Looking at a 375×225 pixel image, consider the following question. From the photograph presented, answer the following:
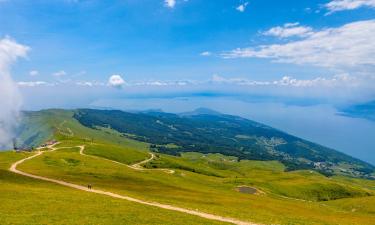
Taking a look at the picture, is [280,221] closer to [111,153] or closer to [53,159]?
[53,159]

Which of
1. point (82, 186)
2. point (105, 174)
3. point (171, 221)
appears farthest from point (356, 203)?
point (171, 221)

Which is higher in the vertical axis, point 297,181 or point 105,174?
point 105,174

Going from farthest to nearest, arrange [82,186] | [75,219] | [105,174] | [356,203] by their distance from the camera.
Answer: [356,203]
[105,174]
[82,186]
[75,219]

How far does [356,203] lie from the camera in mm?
130250

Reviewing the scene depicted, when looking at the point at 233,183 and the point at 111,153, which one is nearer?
the point at 233,183

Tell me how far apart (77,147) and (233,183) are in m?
87.6

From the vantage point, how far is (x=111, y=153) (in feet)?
651

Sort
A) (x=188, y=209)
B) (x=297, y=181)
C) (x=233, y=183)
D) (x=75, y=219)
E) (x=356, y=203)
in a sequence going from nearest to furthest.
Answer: (x=75, y=219) → (x=188, y=209) → (x=356, y=203) → (x=233, y=183) → (x=297, y=181)

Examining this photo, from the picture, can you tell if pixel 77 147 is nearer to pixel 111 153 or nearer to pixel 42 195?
pixel 111 153

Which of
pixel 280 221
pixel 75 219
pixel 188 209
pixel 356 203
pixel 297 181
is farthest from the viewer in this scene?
pixel 297 181

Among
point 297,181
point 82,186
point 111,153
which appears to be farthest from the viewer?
point 111,153

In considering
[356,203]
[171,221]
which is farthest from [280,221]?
[356,203]

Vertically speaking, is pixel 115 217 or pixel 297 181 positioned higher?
pixel 115 217

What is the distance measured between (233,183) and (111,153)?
246 feet
